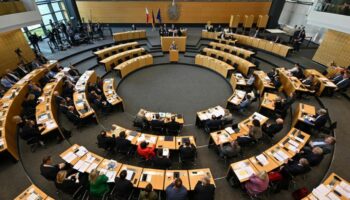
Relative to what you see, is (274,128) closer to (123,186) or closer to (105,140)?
(123,186)

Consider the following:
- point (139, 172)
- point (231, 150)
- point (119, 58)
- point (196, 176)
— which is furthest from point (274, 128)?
point (119, 58)

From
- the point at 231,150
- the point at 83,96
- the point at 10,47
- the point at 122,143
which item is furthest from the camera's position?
the point at 10,47

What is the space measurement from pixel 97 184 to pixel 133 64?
10.8 metres

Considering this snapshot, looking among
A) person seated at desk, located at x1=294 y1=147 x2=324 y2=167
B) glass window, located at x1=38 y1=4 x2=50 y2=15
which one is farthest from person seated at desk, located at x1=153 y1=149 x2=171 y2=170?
glass window, located at x1=38 y1=4 x2=50 y2=15

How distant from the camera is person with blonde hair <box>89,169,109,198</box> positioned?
5.42 m

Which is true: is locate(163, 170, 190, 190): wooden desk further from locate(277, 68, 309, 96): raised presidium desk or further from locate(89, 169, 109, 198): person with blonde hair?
locate(277, 68, 309, 96): raised presidium desk

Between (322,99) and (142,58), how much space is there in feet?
41.1

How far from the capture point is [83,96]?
1009 cm

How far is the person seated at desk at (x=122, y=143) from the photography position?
23.3 ft

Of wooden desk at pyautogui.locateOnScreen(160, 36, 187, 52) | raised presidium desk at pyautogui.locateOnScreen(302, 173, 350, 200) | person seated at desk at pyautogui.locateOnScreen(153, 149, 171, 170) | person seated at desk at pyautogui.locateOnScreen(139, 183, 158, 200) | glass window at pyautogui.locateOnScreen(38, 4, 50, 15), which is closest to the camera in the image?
person seated at desk at pyautogui.locateOnScreen(139, 183, 158, 200)

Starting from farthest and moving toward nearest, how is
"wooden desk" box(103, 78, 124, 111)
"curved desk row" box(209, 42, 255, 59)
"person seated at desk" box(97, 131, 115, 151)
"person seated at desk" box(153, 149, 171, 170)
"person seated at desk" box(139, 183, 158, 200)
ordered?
"curved desk row" box(209, 42, 255, 59)
"wooden desk" box(103, 78, 124, 111)
"person seated at desk" box(97, 131, 115, 151)
"person seated at desk" box(153, 149, 171, 170)
"person seated at desk" box(139, 183, 158, 200)

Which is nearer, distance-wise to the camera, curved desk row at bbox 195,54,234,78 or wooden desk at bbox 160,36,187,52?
curved desk row at bbox 195,54,234,78

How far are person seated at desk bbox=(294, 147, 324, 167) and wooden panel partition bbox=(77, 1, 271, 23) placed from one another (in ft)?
62.2

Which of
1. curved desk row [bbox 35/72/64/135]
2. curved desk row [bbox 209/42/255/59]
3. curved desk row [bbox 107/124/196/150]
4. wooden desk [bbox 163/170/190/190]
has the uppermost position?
curved desk row [bbox 209/42/255/59]
